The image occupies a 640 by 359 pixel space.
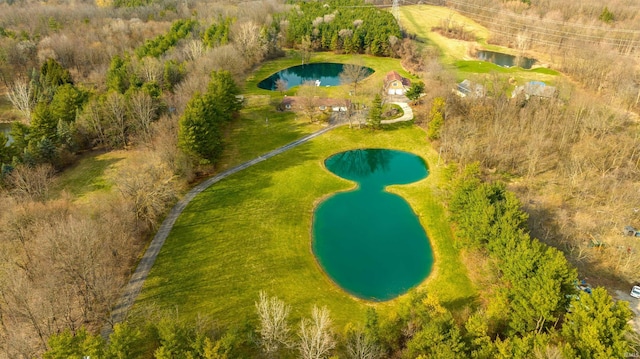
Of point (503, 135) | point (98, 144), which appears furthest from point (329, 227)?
point (98, 144)

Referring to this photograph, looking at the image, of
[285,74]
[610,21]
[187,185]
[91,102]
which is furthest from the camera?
[610,21]

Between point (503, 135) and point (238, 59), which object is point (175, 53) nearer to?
point (238, 59)

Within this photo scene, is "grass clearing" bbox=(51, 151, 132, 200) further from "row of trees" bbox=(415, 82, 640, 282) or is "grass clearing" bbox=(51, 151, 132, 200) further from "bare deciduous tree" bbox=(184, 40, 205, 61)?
"row of trees" bbox=(415, 82, 640, 282)

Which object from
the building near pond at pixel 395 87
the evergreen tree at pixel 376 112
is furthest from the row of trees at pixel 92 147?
the building near pond at pixel 395 87

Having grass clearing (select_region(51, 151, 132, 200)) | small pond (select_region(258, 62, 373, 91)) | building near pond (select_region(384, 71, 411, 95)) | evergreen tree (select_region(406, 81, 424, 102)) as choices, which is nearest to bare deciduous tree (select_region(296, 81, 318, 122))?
small pond (select_region(258, 62, 373, 91))

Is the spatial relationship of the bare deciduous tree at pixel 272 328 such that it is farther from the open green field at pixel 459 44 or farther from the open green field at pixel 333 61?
the open green field at pixel 459 44
